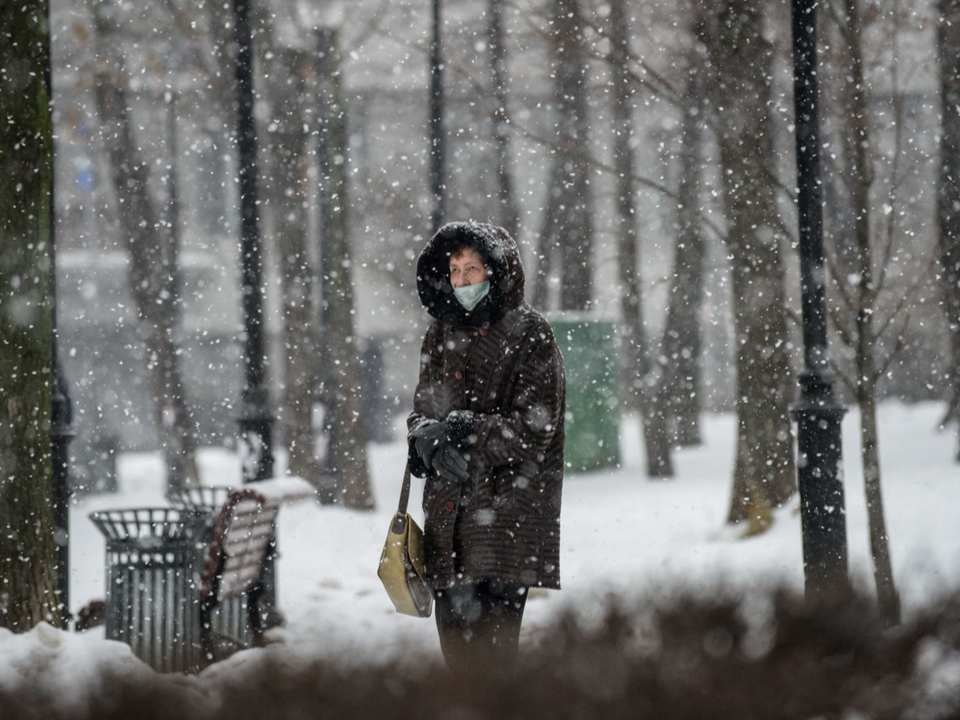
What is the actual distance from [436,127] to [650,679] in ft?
37.8

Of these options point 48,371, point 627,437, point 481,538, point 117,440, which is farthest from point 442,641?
point 627,437

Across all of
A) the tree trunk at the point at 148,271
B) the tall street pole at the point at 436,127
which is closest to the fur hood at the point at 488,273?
the tall street pole at the point at 436,127

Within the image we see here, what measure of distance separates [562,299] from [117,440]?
7637 mm

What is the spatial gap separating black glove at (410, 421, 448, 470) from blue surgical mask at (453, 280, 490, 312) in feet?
1.50

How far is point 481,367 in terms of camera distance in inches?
189

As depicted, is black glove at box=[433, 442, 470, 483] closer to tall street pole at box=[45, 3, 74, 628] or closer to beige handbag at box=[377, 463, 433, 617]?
beige handbag at box=[377, 463, 433, 617]

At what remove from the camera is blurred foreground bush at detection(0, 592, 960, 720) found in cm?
241

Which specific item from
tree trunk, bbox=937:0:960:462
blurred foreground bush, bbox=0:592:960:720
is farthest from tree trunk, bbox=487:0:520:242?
blurred foreground bush, bbox=0:592:960:720

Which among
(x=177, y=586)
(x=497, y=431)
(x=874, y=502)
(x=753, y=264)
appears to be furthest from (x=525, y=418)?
(x=753, y=264)

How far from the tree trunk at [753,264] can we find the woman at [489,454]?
5067mm

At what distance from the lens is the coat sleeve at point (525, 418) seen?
4.60 metres

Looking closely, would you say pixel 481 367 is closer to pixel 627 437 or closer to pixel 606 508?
pixel 606 508

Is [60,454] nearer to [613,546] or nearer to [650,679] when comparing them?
[650,679]

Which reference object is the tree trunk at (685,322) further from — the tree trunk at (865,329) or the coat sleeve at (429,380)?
the coat sleeve at (429,380)
